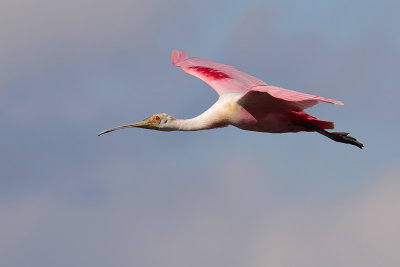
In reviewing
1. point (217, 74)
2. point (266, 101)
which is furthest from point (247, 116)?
point (217, 74)

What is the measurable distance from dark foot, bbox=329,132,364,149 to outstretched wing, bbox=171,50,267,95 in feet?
6.59

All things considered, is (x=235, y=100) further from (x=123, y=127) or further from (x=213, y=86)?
(x=123, y=127)

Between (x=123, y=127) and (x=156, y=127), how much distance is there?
2.87 feet

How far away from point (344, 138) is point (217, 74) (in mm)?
3036

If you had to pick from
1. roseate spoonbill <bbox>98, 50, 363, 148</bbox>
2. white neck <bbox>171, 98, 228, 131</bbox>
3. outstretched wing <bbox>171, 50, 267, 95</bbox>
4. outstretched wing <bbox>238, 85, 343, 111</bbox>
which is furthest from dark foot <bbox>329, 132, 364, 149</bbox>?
white neck <bbox>171, 98, 228, 131</bbox>

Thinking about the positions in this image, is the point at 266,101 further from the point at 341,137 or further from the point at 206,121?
the point at 341,137

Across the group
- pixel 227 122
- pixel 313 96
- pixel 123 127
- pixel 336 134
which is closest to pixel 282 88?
pixel 313 96

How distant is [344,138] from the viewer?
18094 mm

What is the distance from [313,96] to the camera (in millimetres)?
14031

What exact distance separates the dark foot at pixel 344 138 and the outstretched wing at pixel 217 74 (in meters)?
2.01

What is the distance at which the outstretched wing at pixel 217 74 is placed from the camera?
17984 mm

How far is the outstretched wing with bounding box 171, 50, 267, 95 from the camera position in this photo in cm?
1798

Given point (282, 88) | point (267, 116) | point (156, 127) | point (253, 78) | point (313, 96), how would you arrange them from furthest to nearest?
point (253, 78)
point (156, 127)
point (267, 116)
point (282, 88)
point (313, 96)

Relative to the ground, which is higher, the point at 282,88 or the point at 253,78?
the point at 253,78
